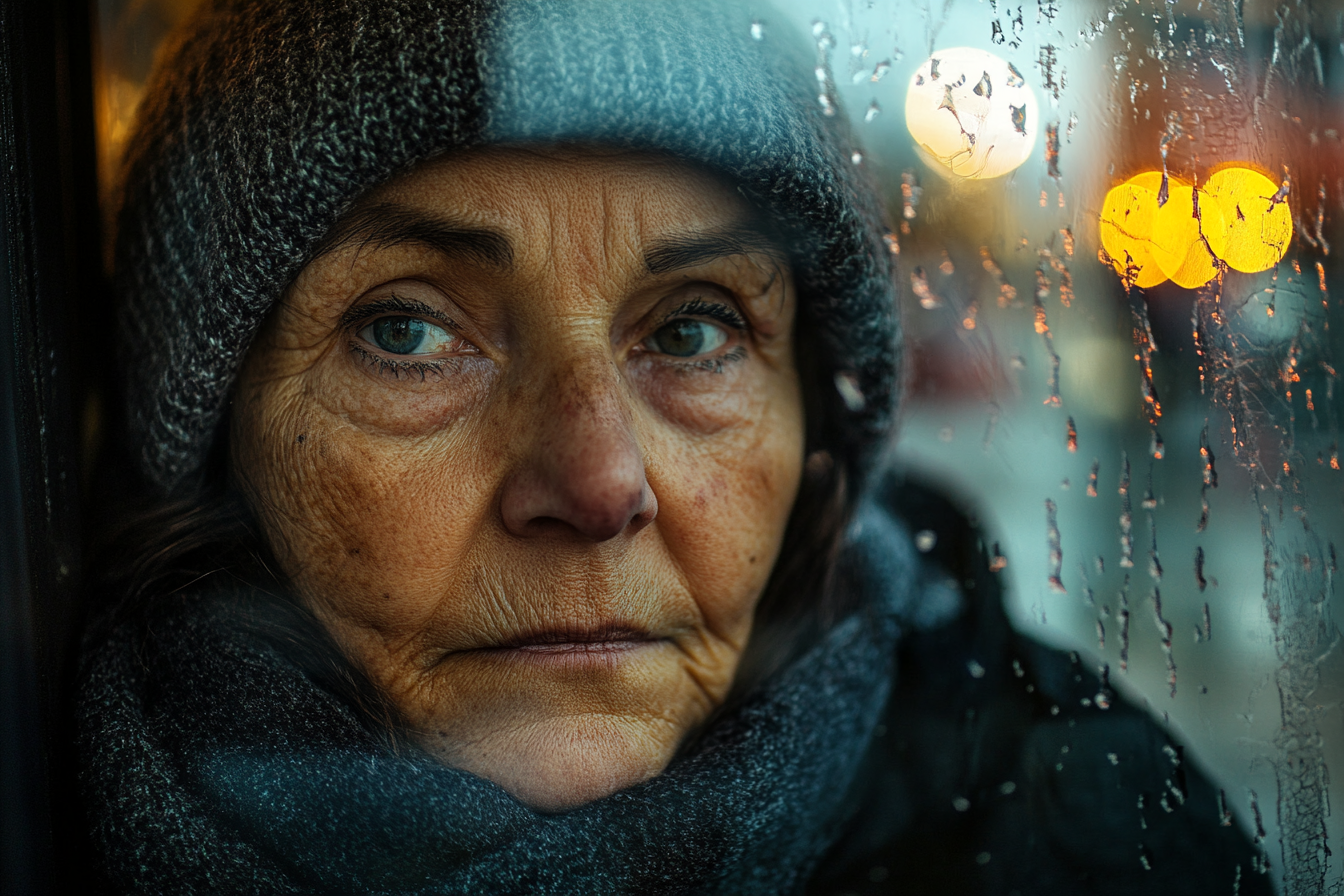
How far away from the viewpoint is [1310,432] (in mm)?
957

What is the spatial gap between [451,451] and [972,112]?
781mm

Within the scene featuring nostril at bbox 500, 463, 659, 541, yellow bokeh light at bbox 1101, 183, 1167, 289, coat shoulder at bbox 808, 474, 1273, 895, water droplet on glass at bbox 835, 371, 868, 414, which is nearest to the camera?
nostril at bbox 500, 463, 659, 541

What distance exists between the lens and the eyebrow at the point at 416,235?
0.89 metres

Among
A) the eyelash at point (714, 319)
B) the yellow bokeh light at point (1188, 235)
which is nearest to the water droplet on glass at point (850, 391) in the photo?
the eyelash at point (714, 319)

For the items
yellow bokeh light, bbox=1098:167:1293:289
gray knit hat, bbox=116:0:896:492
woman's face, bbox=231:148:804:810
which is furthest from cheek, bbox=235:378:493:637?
yellow bokeh light, bbox=1098:167:1293:289

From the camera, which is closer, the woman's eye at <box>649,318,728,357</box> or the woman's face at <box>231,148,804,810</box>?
the woman's face at <box>231,148,804,810</box>

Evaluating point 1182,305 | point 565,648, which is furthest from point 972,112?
point 565,648

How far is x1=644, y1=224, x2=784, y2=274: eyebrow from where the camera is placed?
976 millimetres

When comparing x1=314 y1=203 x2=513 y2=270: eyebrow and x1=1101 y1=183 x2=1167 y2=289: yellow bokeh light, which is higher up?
x1=1101 y1=183 x2=1167 y2=289: yellow bokeh light

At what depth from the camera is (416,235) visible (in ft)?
2.97

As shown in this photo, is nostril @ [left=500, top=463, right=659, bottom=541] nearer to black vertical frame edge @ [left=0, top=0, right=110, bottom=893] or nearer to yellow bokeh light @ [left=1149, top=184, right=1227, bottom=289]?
black vertical frame edge @ [left=0, top=0, right=110, bottom=893]

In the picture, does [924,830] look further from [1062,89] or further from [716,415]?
[1062,89]

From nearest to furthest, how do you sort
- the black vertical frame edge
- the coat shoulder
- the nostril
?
1. the black vertical frame edge
2. the nostril
3. the coat shoulder

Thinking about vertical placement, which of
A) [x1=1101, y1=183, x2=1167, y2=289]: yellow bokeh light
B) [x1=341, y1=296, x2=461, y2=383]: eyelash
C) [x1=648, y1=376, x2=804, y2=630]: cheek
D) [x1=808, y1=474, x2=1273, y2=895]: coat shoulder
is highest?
[x1=1101, y1=183, x2=1167, y2=289]: yellow bokeh light
